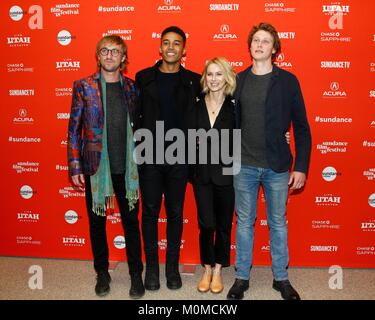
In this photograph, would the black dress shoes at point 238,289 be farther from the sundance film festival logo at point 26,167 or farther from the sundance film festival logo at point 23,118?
the sundance film festival logo at point 23,118

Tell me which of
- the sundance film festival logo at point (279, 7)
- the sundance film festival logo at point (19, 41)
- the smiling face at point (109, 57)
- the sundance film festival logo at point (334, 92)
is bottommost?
the sundance film festival logo at point (334, 92)

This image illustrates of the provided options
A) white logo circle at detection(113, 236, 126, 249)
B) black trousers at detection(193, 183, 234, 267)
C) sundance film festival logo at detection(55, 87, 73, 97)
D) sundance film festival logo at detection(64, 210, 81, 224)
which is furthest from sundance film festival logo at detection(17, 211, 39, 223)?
black trousers at detection(193, 183, 234, 267)

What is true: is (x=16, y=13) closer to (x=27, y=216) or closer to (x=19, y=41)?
(x=19, y=41)

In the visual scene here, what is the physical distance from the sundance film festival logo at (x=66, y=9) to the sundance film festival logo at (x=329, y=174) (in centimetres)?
253

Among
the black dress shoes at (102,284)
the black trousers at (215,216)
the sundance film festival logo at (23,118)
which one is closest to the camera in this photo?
the black trousers at (215,216)

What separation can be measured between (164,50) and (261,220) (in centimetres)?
170

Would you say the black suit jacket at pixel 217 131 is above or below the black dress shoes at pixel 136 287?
above

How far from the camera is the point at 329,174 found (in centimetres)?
334

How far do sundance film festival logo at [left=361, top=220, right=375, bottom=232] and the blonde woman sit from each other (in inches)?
52.7

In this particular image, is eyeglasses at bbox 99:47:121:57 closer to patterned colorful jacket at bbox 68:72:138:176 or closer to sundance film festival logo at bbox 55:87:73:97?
patterned colorful jacket at bbox 68:72:138:176

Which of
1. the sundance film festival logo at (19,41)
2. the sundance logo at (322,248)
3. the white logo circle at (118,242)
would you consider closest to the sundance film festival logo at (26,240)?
the white logo circle at (118,242)

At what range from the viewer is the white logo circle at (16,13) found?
3.35 metres

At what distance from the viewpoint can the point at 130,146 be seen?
2.75 meters
